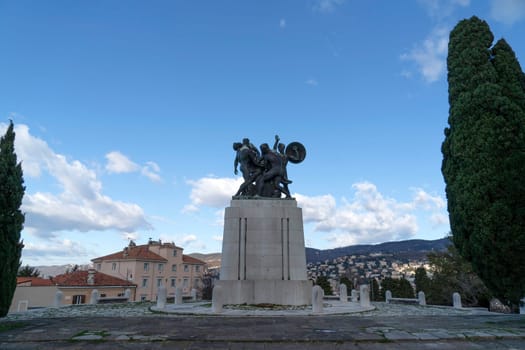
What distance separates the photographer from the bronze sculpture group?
20.4 metres

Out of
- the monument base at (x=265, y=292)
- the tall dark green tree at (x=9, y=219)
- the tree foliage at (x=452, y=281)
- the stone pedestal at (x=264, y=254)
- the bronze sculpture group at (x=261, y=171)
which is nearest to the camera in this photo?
the tall dark green tree at (x=9, y=219)

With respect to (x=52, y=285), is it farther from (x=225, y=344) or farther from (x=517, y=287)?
(x=517, y=287)

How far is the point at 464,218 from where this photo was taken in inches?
462

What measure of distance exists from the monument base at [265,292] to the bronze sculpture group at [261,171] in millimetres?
4887

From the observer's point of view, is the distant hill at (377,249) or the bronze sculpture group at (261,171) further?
the distant hill at (377,249)

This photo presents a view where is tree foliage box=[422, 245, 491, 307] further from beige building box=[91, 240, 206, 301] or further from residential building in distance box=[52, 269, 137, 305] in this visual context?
residential building in distance box=[52, 269, 137, 305]

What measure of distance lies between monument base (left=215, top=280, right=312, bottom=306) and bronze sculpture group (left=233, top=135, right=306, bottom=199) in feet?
16.0

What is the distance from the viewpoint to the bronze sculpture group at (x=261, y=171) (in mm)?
20375

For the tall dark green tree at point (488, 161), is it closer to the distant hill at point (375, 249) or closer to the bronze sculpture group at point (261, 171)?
the bronze sculpture group at point (261, 171)

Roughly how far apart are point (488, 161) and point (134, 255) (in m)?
49.0

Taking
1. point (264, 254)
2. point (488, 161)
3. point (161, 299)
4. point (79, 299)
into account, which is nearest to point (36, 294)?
point (79, 299)

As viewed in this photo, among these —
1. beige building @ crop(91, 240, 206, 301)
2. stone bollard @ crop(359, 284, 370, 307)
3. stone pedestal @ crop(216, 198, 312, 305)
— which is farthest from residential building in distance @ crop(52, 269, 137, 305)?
stone bollard @ crop(359, 284, 370, 307)

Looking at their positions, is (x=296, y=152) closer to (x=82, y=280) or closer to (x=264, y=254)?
(x=264, y=254)

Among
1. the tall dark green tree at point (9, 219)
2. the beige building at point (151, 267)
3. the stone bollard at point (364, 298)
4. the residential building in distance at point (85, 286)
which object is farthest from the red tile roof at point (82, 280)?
the stone bollard at point (364, 298)
